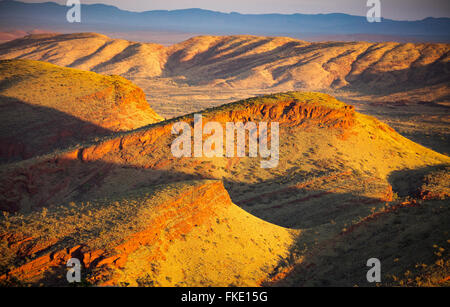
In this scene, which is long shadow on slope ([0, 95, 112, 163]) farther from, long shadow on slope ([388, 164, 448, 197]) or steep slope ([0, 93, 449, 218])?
long shadow on slope ([388, 164, 448, 197])

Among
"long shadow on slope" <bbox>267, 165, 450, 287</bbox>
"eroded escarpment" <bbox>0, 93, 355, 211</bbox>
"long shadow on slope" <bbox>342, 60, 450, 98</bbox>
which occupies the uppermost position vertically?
"long shadow on slope" <bbox>342, 60, 450, 98</bbox>

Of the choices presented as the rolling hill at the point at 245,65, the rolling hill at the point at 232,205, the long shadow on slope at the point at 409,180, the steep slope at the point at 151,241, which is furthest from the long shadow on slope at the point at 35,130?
the rolling hill at the point at 245,65

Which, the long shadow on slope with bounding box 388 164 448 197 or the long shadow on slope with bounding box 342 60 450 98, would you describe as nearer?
the long shadow on slope with bounding box 388 164 448 197

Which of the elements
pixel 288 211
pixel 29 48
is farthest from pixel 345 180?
pixel 29 48

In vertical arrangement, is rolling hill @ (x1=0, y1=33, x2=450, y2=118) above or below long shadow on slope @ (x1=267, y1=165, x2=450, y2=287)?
above

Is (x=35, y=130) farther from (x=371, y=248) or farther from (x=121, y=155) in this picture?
(x=371, y=248)

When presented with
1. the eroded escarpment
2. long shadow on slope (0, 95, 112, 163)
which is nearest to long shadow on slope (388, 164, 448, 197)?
the eroded escarpment

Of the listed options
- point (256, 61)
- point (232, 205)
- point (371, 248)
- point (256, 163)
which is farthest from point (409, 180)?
Result: point (256, 61)
